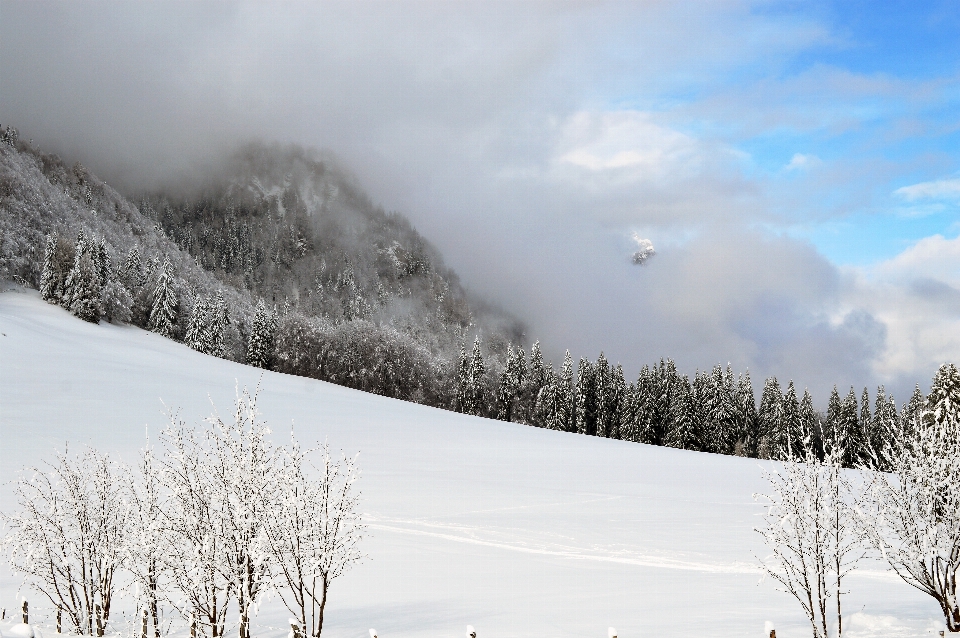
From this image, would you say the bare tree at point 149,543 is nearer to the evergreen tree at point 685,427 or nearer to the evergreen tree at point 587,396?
the evergreen tree at point 685,427

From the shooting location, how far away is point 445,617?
17.4 metres

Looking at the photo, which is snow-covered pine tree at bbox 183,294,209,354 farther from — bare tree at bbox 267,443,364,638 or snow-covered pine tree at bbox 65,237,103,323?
bare tree at bbox 267,443,364,638

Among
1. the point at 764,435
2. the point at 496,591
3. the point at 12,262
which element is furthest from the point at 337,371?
the point at 496,591

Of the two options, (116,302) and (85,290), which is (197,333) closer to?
(116,302)

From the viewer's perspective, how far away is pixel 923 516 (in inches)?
542

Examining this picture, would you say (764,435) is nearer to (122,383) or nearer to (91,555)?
(122,383)

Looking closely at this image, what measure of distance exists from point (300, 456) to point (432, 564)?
12.1 meters

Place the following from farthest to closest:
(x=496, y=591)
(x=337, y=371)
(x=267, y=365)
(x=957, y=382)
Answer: (x=337, y=371)
(x=267, y=365)
(x=957, y=382)
(x=496, y=591)

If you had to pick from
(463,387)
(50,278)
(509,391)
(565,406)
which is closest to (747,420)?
(565,406)

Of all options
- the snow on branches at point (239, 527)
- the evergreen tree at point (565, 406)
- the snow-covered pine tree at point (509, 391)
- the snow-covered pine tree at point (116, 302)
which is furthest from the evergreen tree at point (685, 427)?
the snow on branches at point (239, 527)

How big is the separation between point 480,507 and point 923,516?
21.1m

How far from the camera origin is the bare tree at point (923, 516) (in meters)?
13.4

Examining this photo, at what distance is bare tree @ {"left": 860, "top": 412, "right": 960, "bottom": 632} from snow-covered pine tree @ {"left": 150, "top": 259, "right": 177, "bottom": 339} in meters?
83.9

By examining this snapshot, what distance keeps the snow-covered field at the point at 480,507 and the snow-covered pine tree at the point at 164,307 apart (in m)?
14.5
